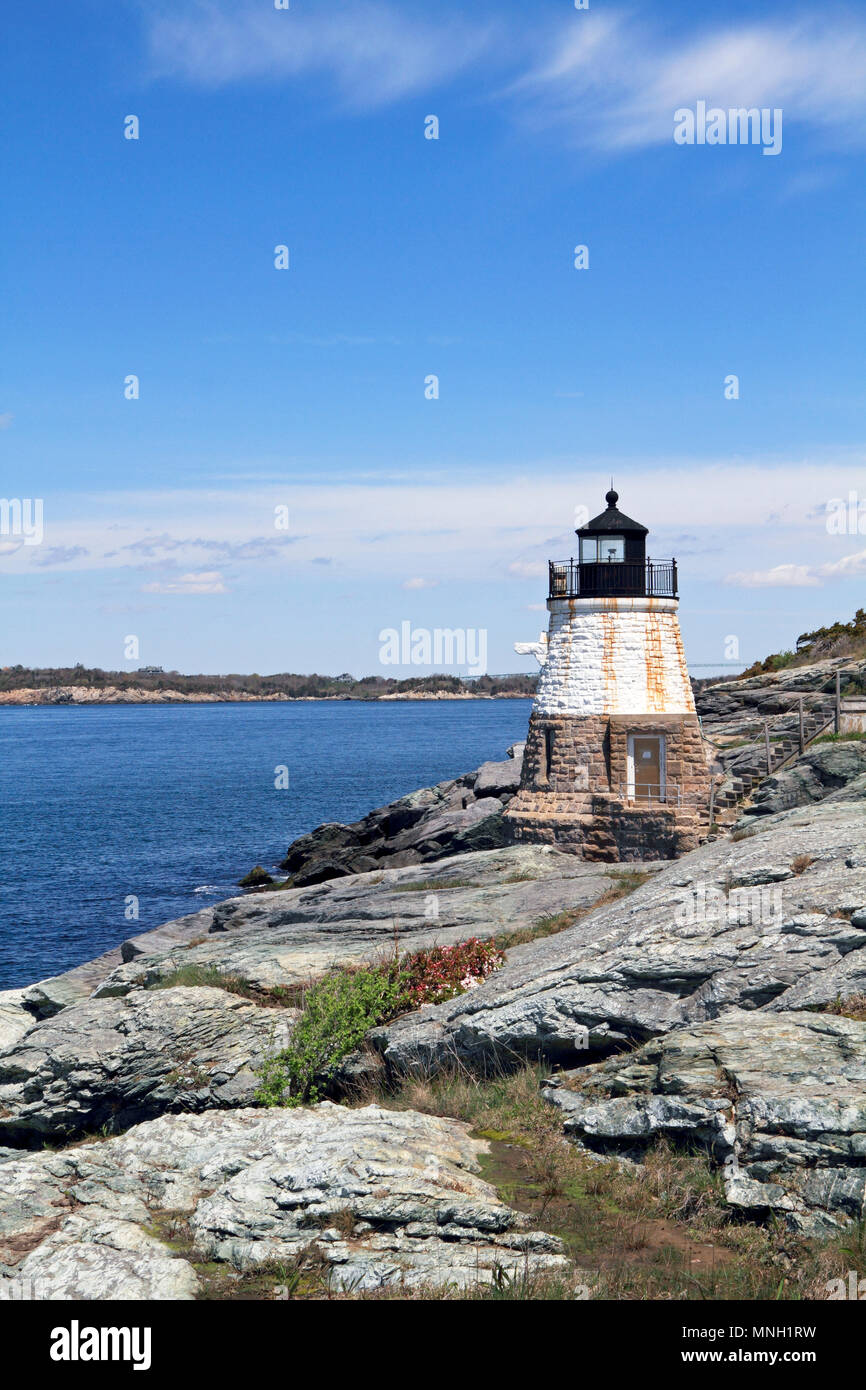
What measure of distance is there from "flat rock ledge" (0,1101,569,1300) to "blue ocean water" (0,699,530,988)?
80.8 feet

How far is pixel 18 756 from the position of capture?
124 m

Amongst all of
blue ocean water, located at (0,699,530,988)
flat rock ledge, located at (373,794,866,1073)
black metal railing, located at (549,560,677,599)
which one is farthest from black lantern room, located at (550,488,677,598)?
blue ocean water, located at (0,699,530,988)

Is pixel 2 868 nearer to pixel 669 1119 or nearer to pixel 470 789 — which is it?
A: pixel 470 789

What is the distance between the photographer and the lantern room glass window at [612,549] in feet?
86.7

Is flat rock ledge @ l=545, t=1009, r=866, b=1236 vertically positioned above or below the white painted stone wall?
below

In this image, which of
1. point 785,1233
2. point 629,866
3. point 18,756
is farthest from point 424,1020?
point 18,756

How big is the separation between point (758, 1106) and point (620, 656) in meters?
18.8

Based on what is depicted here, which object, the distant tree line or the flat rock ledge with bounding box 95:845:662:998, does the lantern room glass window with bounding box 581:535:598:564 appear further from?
the distant tree line

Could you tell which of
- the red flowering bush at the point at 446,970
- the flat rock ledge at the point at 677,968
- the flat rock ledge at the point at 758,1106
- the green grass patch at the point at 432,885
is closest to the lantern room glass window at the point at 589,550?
the green grass patch at the point at 432,885

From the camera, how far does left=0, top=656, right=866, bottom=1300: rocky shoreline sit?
7.70 metres

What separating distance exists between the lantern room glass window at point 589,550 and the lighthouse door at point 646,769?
4.72 meters

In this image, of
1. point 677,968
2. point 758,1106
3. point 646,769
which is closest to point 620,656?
point 646,769

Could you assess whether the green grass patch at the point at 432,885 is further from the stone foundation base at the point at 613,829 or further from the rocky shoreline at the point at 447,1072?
the stone foundation base at the point at 613,829

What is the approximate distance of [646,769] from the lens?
27812 millimetres
